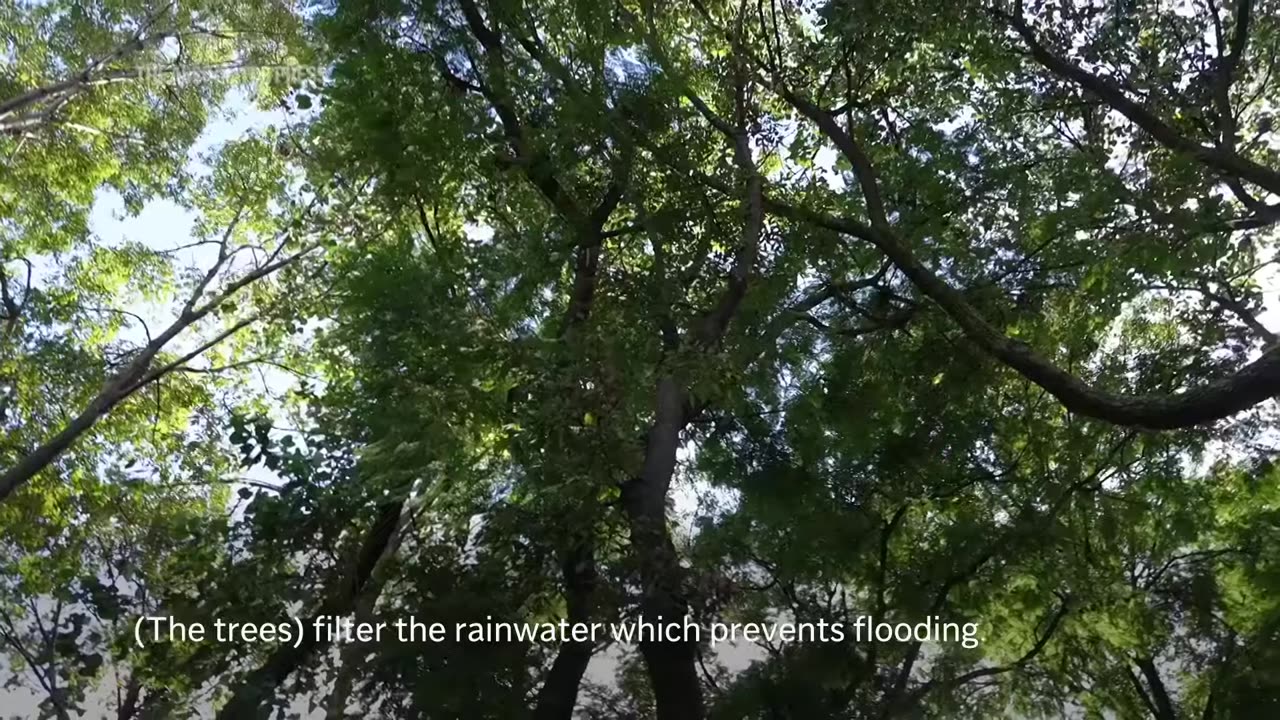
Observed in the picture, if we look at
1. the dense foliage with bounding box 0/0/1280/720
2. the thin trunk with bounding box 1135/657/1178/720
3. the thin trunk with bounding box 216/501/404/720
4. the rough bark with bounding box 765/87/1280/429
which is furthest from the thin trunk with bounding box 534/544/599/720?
the thin trunk with bounding box 1135/657/1178/720

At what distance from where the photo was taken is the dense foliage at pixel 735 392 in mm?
3172

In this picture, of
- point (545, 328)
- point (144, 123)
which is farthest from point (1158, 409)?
point (144, 123)

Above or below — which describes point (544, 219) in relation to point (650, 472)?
above

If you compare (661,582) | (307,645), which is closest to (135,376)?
(307,645)

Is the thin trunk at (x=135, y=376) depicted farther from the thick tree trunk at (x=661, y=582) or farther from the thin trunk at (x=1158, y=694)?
the thin trunk at (x=1158, y=694)

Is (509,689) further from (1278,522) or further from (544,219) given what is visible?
(1278,522)

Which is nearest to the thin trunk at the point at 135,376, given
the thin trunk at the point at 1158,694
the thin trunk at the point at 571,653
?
the thin trunk at the point at 571,653

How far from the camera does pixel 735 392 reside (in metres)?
3.20

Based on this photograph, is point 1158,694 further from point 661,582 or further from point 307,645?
point 307,645

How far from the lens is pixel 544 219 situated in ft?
11.7

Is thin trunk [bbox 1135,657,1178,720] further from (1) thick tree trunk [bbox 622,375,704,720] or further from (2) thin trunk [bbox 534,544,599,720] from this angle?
(2) thin trunk [bbox 534,544,599,720]

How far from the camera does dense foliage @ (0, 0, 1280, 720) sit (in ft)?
10.4

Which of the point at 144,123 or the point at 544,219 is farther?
the point at 144,123

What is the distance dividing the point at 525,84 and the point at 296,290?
3.41 m
